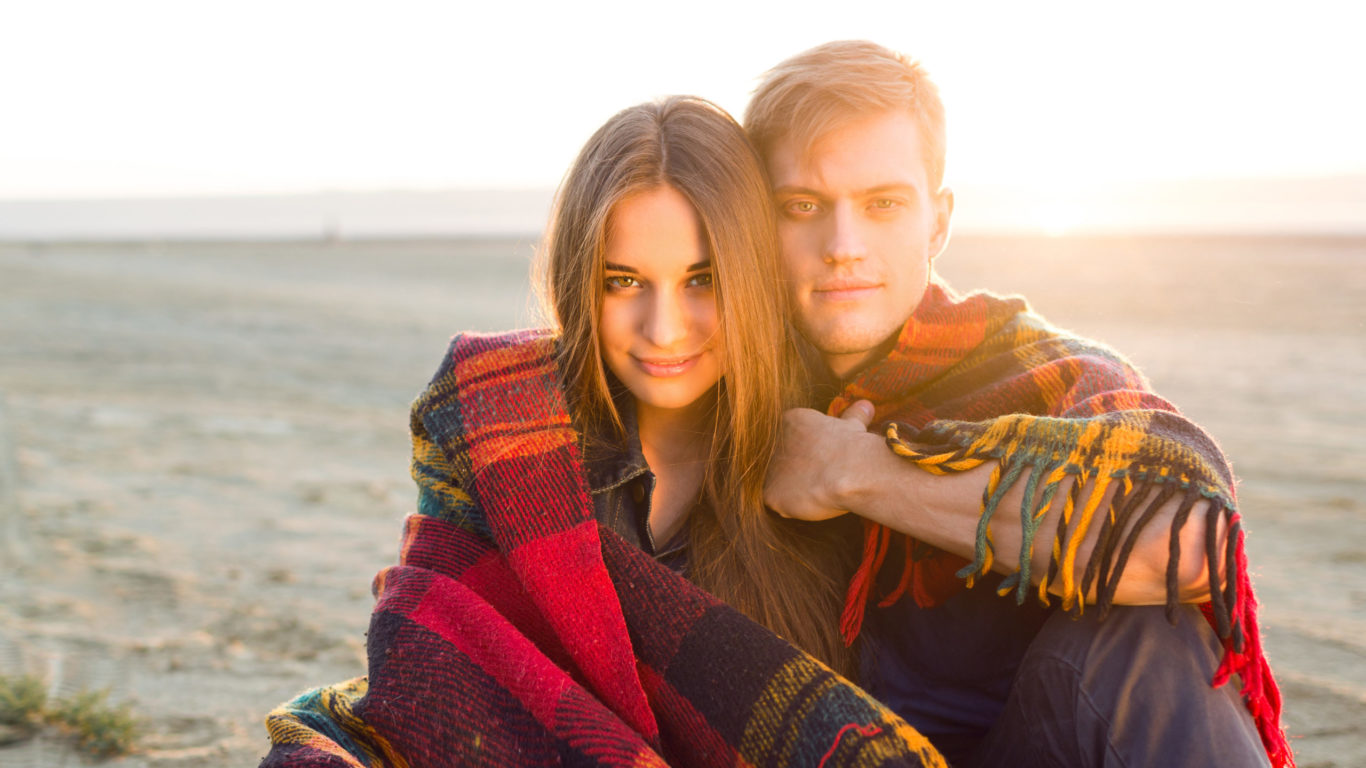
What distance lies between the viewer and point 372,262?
923 inches

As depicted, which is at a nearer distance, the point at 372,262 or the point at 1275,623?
the point at 1275,623

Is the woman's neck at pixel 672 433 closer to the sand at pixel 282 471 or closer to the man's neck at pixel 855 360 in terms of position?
the man's neck at pixel 855 360

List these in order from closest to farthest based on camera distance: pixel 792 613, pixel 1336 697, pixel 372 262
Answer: pixel 792 613 < pixel 1336 697 < pixel 372 262

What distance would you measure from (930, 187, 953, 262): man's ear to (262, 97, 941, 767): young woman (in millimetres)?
585

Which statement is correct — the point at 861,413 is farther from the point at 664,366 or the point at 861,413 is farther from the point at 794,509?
the point at 664,366

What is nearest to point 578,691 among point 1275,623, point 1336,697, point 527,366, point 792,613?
point 792,613

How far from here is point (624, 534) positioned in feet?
8.49

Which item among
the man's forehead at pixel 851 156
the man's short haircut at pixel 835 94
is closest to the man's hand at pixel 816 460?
the man's forehead at pixel 851 156

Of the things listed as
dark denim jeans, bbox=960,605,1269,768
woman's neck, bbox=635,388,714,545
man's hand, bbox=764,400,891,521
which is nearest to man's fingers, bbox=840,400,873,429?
man's hand, bbox=764,400,891,521

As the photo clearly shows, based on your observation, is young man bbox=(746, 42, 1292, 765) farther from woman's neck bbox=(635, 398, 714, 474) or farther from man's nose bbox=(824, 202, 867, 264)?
woman's neck bbox=(635, 398, 714, 474)

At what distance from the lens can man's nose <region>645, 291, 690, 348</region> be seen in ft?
7.64

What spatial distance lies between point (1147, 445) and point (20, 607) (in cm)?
391

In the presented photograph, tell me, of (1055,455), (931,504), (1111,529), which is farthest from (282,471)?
(1111,529)

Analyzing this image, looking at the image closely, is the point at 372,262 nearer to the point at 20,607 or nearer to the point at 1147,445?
the point at 20,607
